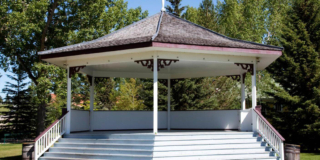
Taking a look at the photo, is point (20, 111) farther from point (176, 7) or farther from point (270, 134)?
point (270, 134)

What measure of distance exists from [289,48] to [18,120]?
22.6 m

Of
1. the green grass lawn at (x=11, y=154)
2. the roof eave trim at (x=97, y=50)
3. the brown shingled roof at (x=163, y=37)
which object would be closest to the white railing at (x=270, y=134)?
the brown shingled roof at (x=163, y=37)

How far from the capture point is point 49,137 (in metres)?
11.5

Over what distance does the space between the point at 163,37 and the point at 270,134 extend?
4797 mm

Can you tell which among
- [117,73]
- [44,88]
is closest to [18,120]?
[44,88]

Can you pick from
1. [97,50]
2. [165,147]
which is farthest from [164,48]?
[165,147]

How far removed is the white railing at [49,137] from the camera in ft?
36.6

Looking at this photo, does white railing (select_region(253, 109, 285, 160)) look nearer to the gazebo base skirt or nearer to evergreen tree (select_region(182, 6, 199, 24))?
the gazebo base skirt

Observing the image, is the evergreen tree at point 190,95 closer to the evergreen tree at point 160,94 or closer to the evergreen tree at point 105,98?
the evergreen tree at point 160,94

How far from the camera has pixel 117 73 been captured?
1625cm

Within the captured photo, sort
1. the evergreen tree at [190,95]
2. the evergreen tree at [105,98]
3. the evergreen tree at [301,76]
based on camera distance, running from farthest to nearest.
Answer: the evergreen tree at [105,98]
the evergreen tree at [190,95]
the evergreen tree at [301,76]

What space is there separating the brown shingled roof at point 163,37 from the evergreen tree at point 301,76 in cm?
679

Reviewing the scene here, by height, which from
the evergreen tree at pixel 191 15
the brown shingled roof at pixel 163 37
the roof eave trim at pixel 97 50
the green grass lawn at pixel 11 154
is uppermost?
the evergreen tree at pixel 191 15

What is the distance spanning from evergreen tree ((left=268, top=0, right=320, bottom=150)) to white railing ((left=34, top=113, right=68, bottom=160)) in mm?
11471
